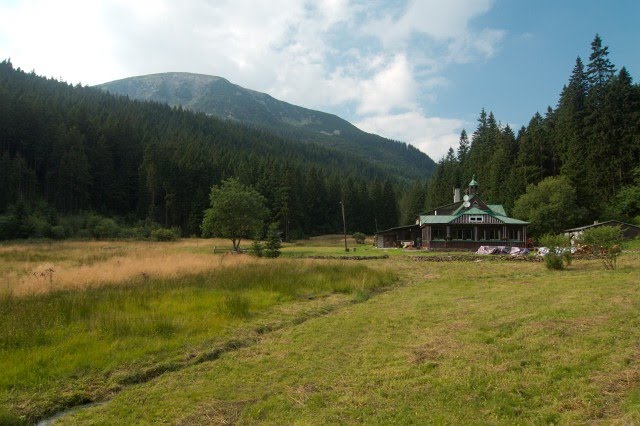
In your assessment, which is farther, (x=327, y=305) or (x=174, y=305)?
(x=327, y=305)

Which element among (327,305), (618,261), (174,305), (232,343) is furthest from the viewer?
(618,261)

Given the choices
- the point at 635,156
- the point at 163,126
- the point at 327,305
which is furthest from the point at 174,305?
the point at 163,126

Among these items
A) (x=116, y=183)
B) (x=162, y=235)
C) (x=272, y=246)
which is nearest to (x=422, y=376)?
(x=272, y=246)

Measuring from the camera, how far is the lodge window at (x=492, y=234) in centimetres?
4684

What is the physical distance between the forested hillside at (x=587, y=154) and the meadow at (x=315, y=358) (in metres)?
46.1

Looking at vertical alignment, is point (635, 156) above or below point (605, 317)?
above

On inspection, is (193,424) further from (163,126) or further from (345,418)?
(163,126)

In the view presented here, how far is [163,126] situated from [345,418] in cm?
14423

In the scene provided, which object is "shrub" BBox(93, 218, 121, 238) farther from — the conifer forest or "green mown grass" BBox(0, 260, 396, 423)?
"green mown grass" BBox(0, 260, 396, 423)

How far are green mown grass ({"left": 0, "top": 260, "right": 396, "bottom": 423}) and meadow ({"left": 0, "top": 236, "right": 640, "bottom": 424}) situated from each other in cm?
4

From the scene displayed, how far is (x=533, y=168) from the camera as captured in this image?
59625 millimetres

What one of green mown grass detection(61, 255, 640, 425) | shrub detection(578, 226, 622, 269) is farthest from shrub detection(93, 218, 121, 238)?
shrub detection(578, 226, 622, 269)

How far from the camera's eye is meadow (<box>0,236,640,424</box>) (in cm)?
503

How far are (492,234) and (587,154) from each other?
802 inches
